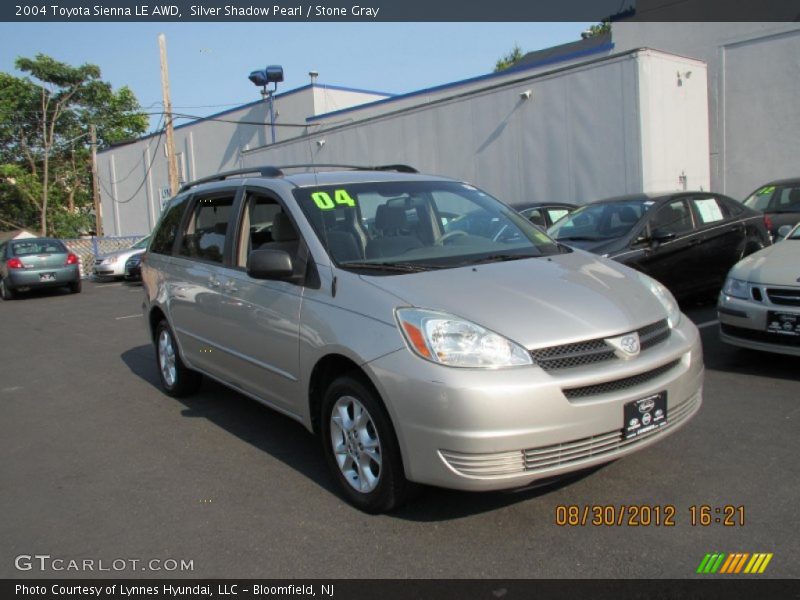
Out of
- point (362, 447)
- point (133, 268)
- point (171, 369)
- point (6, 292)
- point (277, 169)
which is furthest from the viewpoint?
point (133, 268)

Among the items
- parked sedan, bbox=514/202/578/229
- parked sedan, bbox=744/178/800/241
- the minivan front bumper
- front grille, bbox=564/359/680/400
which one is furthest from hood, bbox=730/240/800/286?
parked sedan, bbox=514/202/578/229

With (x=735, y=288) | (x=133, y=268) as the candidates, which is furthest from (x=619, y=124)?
(x=133, y=268)

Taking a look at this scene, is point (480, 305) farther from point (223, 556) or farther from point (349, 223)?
point (223, 556)

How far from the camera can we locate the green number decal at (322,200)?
427 centimetres

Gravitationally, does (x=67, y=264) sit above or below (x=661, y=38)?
below

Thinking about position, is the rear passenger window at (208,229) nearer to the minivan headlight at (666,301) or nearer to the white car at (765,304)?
the minivan headlight at (666,301)

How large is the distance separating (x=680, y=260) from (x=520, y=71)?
1348 centimetres

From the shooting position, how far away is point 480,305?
3332 mm

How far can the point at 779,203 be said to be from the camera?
1166 cm

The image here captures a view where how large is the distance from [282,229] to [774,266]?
4.04m

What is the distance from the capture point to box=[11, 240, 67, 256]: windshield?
1677cm

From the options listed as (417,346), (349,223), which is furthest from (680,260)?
(417,346)

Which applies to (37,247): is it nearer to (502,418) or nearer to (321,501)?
(321,501)

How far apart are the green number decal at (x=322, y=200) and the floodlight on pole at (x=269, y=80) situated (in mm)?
24892
